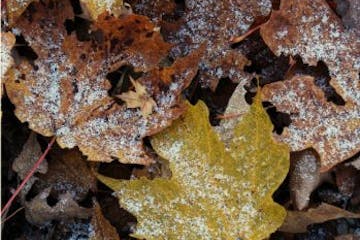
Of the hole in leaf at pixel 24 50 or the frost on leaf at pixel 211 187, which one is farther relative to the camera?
the hole in leaf at pixel 24 50

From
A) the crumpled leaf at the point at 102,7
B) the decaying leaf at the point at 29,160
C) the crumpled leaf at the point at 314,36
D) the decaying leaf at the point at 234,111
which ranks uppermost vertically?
the crumpled leaf at the point at 102,7

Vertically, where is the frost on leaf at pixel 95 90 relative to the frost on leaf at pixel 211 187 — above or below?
above

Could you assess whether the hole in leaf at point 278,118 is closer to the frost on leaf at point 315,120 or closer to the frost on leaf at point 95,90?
the frost on leaf at point 315,120

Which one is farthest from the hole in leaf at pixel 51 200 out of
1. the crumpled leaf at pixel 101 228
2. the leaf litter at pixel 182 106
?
the crumpled leaf at pixel 101 228

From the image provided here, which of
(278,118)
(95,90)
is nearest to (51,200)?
(95,90)

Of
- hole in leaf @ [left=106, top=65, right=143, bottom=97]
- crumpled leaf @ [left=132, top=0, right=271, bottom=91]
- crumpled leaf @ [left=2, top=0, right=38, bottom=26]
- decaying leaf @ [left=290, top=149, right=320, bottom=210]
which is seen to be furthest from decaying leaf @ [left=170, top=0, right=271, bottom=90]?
crumpled leaf @ [left=2, top=0, right=38, bottom=26]

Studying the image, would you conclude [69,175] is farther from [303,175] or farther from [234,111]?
[303,175]
